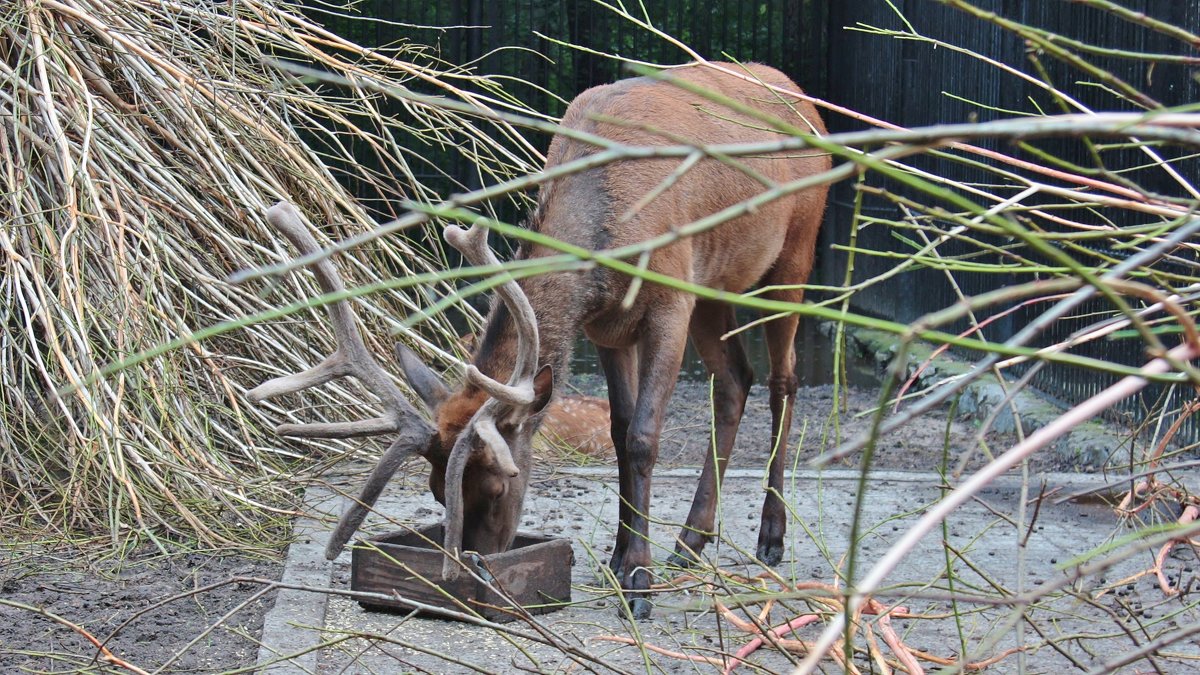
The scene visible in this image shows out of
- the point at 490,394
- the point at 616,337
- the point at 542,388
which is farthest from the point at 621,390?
the point at 490,394

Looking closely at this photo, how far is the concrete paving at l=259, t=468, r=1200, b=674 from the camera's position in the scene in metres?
3.77

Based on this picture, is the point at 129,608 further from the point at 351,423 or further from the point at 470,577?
the point at 470,577

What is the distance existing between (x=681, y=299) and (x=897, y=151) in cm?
380

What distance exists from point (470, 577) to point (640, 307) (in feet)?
3.71

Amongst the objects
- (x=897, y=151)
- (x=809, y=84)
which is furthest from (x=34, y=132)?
(x=809, y=84)

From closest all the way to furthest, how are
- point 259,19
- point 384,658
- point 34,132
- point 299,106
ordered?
point 384,658 < point 34,132 < point 259,19 < point 299,106

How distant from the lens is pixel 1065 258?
1181 mm

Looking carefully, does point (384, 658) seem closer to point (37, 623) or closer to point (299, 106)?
point (37, 623)

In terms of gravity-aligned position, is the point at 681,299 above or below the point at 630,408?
above

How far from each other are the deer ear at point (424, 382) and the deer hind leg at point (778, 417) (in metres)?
1.37

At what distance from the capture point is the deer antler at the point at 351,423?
4.32 m

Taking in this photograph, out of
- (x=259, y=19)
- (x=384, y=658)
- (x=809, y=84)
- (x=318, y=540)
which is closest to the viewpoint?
(x=384, y=658)

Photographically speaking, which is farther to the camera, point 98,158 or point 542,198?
point 98,158

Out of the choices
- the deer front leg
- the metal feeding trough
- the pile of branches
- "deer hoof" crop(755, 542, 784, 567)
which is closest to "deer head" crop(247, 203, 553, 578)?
the metal feeding trough
